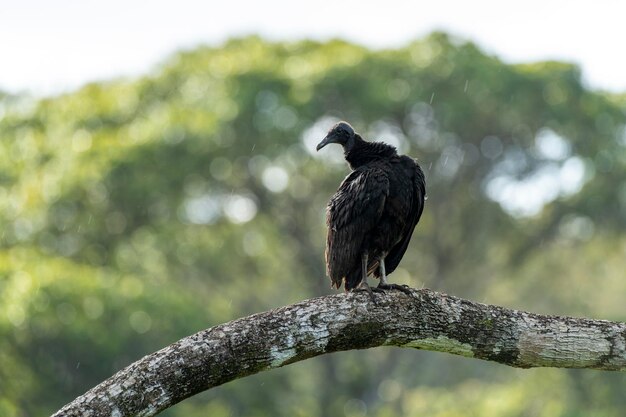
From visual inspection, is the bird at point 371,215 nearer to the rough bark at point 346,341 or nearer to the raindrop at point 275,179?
the rough bark at point 346,341

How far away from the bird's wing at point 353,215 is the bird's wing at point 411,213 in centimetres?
25

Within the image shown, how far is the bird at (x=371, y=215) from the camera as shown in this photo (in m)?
6.11

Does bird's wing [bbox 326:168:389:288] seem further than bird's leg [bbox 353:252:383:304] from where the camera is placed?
Yes

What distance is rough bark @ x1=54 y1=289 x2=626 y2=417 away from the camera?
438 cm

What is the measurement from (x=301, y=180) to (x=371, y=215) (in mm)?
16076

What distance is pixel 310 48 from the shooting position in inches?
938

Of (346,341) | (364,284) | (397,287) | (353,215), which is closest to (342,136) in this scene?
(353,215)

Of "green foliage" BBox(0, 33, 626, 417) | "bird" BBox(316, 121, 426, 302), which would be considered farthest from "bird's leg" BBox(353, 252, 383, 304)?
"green foliage" BBox(0, 33, 626, 417)

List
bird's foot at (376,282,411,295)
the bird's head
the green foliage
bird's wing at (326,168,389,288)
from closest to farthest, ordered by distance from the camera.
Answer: bird's foot at (376,282,411,295) → bird's wing at (326,168,389,288) → the bird's head → the green foliage

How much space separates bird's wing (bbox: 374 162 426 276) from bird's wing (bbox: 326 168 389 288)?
25 centimetres

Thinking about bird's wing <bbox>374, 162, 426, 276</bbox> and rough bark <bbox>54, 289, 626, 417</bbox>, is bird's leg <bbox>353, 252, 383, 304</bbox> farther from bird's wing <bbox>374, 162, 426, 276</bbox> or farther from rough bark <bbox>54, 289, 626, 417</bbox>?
bird's wing <bbox>374, 162, 426, 276</bbox>

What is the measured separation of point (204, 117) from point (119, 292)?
511cm

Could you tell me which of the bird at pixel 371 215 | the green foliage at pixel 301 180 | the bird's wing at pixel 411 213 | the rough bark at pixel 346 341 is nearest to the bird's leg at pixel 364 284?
the bird at pixel 371 215

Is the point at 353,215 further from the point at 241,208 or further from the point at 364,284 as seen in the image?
the point at 241,208
